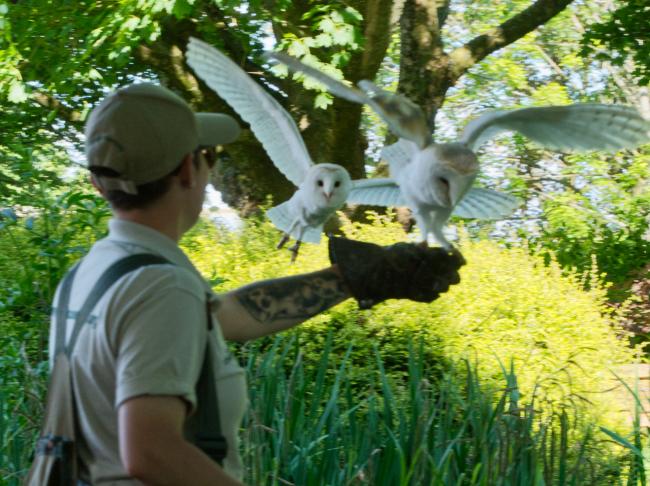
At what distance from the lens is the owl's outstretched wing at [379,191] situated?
2965 millimetres

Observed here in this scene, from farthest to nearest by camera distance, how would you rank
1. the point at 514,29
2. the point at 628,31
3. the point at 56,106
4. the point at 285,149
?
the point at 56,106 → the point at 514,29 → the point at 628,31 → the point at 285,149

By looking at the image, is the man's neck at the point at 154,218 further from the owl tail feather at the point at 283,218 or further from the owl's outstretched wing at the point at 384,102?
the owl tail feather at the point at 283,218

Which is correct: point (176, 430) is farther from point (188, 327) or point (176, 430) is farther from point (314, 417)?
point (314, 417)

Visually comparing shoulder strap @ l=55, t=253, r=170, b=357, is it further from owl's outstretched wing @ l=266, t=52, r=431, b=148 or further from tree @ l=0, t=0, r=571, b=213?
tree @ l=0, t=0, r=571, b=213

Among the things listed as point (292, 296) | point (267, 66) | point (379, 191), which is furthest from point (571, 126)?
point (267, 66)

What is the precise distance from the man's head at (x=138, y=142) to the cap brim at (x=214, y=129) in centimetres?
8

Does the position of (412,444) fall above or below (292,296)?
below

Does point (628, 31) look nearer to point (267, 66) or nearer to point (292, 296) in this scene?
point (267, 66)

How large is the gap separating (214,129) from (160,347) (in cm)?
38

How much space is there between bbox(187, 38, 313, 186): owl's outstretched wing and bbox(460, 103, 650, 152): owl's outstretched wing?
2.75 feet

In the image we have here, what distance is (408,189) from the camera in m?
2.25

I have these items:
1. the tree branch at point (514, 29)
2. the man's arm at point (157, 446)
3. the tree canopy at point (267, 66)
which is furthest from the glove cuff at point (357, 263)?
the tree branch at point (514, 29)

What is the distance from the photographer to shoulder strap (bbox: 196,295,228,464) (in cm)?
118

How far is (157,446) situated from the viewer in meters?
1.06
